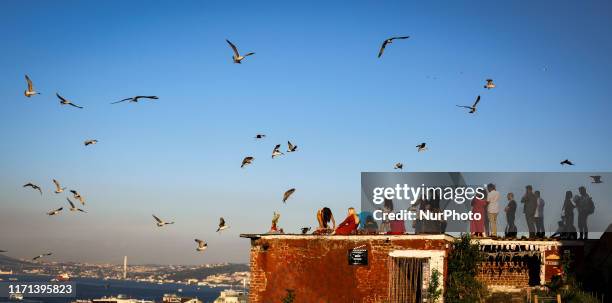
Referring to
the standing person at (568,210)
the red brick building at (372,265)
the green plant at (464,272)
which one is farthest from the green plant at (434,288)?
the standing person at (568,210)

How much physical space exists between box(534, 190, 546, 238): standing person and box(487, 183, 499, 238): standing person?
1.40 m

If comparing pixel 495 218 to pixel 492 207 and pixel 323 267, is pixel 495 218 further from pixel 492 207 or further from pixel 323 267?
pixel 323 267

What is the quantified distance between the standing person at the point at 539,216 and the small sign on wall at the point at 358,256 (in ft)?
20.5

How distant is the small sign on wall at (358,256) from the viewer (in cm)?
2364

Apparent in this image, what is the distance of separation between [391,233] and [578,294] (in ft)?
20.3

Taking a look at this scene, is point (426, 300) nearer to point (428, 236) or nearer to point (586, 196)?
point (428, 236)

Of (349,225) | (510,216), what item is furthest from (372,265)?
(510,216)

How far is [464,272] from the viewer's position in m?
23.3

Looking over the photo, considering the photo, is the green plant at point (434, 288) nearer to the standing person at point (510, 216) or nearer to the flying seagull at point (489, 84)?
the standing person at point (510, 216)

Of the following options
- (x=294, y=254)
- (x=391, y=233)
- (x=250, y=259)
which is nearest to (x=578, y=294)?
(x=391, y=233)

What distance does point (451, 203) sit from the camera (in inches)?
965

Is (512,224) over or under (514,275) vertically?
over

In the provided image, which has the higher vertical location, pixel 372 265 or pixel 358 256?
pixel 358 256

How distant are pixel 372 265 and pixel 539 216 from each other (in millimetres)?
6240
